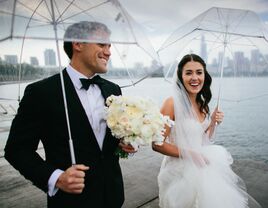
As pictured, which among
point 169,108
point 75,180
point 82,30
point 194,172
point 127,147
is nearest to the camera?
point 75,180

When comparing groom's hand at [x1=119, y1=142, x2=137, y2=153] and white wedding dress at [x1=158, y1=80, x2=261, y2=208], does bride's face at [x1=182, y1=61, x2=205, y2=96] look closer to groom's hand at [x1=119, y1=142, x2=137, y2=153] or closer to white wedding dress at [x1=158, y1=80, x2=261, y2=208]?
white wedding dress at [x1=158, y1=80, x2=261, y2=208]

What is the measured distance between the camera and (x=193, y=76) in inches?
132

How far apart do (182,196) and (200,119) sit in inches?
39.6

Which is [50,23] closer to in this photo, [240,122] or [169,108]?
[169,108]

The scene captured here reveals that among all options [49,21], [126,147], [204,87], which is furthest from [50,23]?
[204,87]

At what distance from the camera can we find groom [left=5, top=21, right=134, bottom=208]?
1.82 metres

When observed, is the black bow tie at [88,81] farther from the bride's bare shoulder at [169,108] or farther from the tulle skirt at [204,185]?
the tulle skirt at [204,185]

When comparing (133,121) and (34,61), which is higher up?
(34,61)

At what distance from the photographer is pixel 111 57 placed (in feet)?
7.84

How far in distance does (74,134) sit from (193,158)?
5.62 feet

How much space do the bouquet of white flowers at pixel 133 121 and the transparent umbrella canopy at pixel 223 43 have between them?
1.79 metres

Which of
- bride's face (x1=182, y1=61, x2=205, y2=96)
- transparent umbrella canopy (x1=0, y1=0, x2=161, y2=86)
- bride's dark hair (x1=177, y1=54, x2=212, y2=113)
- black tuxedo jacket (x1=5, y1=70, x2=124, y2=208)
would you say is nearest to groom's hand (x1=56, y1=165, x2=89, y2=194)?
black tuxedo jacket (x1=5, y1=70, x2=124, y2=208)

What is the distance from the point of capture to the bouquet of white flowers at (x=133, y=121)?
1914 mm

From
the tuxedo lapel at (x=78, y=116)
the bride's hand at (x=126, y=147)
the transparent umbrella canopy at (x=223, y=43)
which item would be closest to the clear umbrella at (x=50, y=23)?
the tuxedo lapel at (x=78, y=116)
